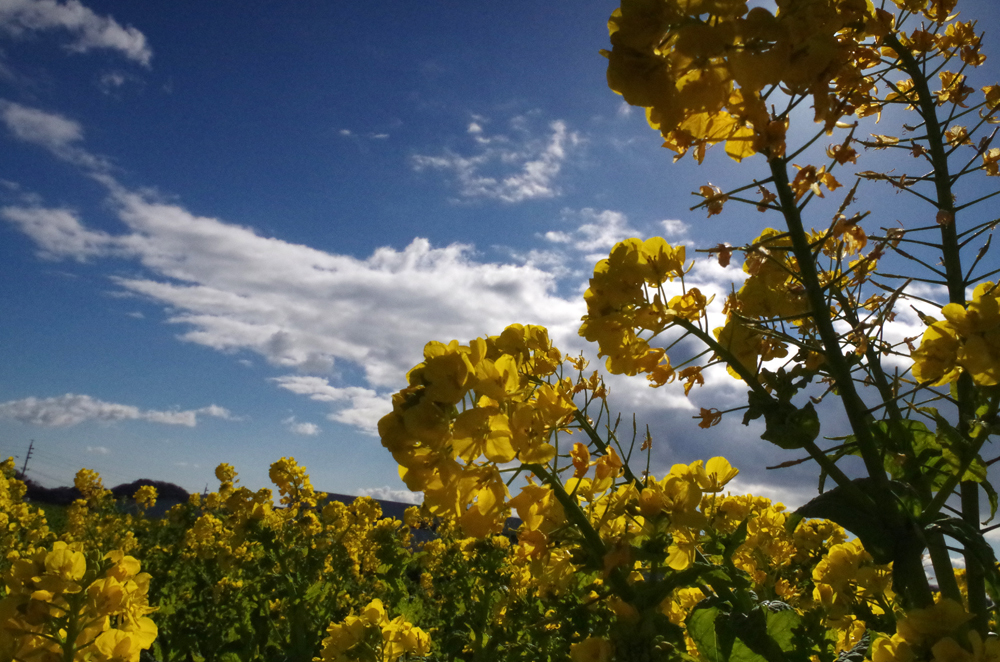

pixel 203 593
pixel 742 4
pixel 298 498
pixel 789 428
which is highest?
pixel 742 4

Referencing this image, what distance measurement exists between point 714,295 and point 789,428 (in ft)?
1.48

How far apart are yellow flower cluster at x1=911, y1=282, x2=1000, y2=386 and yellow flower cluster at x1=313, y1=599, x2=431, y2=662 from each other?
7.45 feet

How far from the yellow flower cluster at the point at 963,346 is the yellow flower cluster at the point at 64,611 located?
2.57 m

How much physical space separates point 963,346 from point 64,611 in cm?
276

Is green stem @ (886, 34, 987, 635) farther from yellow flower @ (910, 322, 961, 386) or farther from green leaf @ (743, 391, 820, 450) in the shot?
green leaf @ (743, 391, 820, 450)

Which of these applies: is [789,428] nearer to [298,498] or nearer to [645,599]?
[645,599]

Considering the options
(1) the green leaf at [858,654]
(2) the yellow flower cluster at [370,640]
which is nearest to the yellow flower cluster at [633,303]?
(1) the green leaf at [858,654]

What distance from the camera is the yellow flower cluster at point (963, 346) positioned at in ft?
3.95

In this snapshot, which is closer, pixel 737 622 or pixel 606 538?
pixel 737 622

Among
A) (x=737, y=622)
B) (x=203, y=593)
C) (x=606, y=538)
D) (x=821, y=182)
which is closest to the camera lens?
(x=821, y=182)

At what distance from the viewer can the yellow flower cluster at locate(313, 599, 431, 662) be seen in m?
2.48

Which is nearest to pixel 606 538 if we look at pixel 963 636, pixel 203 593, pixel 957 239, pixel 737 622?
pixel 737 622

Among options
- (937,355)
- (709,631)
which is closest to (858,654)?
(709,631)

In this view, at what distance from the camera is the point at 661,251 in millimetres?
1499
